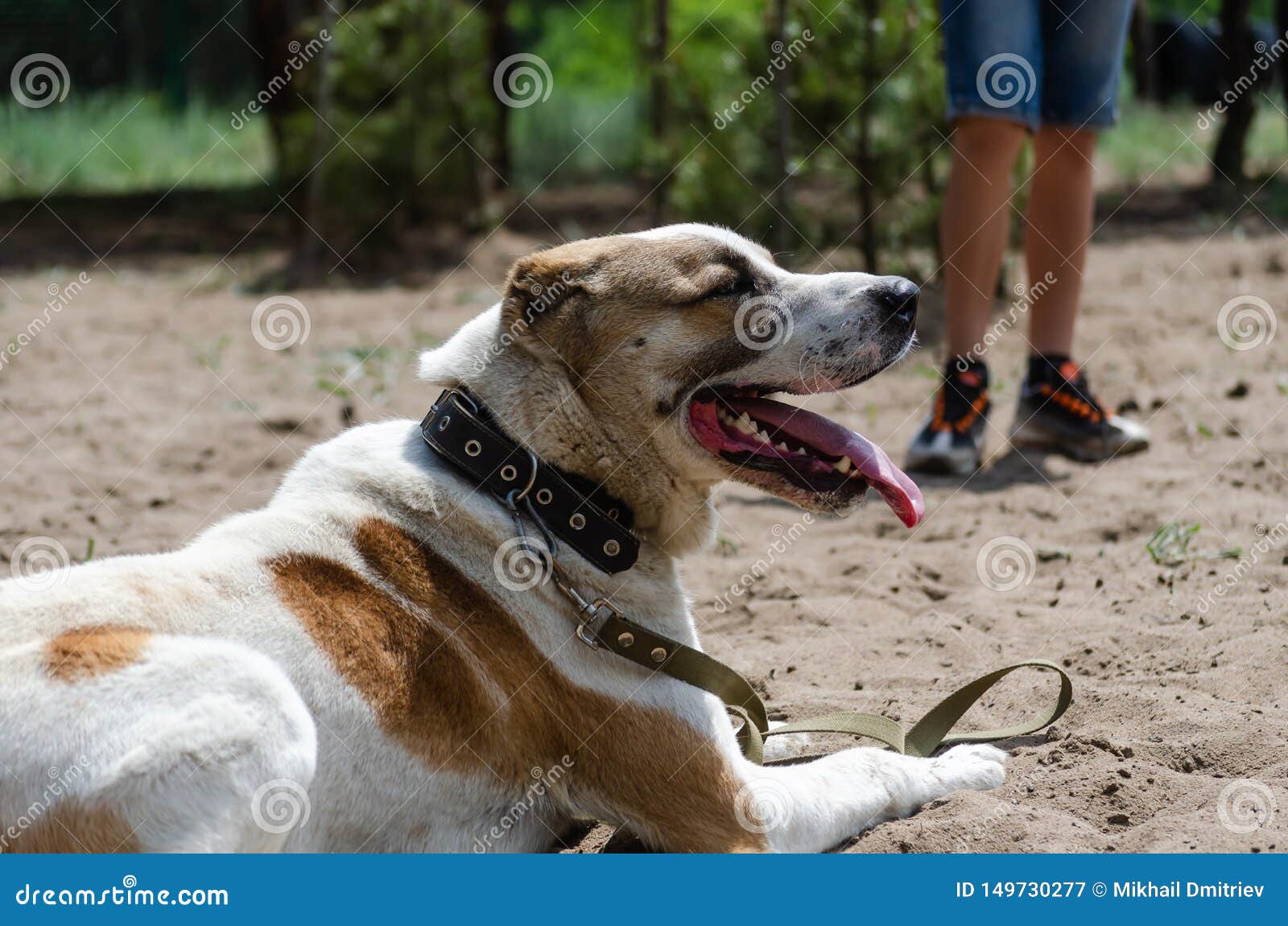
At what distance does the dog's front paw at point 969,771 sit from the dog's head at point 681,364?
592 mm

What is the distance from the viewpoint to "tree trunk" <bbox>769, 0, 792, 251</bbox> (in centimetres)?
804

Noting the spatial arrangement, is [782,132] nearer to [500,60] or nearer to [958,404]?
[958,404]

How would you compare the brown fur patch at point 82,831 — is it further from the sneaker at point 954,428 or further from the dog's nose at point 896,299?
the sneaker at point 954,428

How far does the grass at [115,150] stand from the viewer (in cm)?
1318

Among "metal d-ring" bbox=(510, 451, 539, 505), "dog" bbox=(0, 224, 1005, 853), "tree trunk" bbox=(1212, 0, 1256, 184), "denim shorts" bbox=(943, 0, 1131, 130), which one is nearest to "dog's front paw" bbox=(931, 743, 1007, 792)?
"dog" bbox=(0, 224, 1005, 853)

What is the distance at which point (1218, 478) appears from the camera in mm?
5152

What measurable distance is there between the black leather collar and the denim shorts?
298cm

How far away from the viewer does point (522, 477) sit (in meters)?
2.97

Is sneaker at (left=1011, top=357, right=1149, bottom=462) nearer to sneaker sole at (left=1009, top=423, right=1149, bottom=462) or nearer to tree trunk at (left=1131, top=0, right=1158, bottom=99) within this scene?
sneaker sole at (left=1009, top=423, right=1149, bottom=462)

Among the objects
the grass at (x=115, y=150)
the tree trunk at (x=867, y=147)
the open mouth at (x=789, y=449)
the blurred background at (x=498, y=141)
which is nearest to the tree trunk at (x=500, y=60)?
the blurred background at (x=498, y=141)

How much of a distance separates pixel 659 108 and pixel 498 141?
7.30 ft

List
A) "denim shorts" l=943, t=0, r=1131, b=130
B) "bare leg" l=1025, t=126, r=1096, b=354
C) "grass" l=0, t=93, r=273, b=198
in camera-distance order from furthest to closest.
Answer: "grass" l=0, t=93, r=273, b=198
"bare leg" l=1025, t=126, r=1096, b=354
"denim shorts" l=943, t=0, r=1131, b=130

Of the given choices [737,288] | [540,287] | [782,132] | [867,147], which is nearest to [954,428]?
[737,288]

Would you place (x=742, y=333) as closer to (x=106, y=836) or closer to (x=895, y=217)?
(x=106, y=836)
